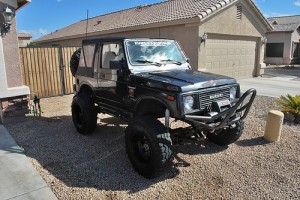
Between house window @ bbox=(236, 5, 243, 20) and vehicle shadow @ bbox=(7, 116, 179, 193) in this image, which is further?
house window @ bbox=(236, 5, 243, 20)

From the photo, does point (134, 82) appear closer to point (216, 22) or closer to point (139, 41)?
point (139, 41)

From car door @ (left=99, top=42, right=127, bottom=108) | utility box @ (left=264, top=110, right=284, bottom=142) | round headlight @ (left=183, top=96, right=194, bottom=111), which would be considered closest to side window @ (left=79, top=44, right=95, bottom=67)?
car door @ (left=99, top=42, right=127, bottom=108)

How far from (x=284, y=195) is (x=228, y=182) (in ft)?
2.49

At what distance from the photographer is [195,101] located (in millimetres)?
3816

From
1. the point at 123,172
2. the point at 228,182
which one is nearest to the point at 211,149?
the point at 228,182

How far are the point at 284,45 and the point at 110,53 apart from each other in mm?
27697

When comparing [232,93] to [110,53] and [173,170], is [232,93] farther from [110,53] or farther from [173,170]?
[110,53]

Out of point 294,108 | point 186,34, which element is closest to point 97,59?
point 294,108

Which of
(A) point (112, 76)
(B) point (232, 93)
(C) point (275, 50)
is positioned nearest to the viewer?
(B) point (232, 93)

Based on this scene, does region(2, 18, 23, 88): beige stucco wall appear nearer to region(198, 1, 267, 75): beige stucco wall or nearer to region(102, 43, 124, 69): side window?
region(102, 43, 124, 69): side window

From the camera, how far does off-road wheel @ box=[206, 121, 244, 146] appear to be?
4957 millimetres

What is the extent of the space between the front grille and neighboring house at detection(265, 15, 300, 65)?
26456 mm

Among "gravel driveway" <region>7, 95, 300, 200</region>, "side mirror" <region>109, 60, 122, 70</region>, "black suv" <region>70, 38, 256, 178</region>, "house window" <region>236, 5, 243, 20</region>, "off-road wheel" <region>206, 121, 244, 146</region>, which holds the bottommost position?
"gravel driveway" <region>7, 95, 300, 200</region>

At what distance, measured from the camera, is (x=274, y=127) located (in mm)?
5492
